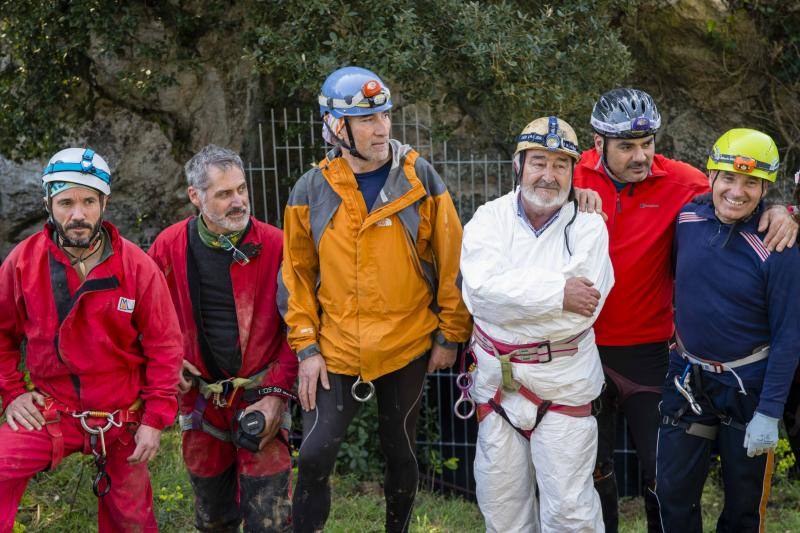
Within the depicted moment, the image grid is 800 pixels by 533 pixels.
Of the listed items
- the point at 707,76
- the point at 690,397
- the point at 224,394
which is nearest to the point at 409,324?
the point at 224,394

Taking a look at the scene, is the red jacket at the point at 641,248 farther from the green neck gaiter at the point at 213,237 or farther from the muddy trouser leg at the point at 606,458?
the green neck gaiter at the point at 213,237

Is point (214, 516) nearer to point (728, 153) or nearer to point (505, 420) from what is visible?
point (505, 420)

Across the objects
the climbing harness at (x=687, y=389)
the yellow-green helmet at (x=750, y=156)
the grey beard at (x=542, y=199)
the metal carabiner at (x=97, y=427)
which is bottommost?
the metal carabiner at (x=97, y=427)

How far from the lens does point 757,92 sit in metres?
7.94

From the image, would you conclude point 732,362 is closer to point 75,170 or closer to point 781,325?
point 781,325

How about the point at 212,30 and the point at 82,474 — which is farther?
the point at 212,30

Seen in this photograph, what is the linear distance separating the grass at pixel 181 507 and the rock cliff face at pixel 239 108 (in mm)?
Result: 2416

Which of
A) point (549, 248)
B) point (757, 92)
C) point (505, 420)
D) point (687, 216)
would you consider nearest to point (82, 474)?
point (505, 420)

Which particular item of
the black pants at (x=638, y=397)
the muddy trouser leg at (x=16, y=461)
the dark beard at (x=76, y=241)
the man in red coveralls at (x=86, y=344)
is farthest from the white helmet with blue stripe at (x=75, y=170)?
the black pants at (x=638, y=397)

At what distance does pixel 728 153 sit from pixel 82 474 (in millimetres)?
4407

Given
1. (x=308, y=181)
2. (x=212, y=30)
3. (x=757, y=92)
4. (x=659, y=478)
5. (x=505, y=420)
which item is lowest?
(x=659, y=478)

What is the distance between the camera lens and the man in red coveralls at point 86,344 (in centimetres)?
396

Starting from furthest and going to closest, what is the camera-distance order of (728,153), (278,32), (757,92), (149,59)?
(757,92)
(149,59)
(278,32)
(728,153)

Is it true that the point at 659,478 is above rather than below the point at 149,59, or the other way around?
below
